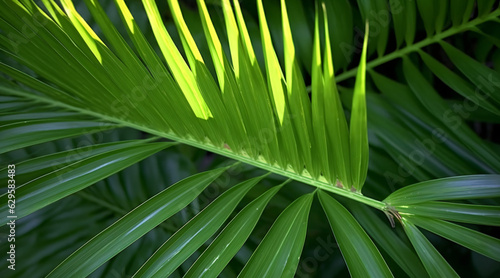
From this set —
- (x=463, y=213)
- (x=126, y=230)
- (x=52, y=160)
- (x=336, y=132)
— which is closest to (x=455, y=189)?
(x=463, y=213)

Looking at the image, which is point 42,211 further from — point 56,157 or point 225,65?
point 225,65

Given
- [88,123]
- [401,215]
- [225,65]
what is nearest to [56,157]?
[88,123]

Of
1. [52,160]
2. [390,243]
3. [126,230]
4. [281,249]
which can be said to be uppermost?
[52,160]

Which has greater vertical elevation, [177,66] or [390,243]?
[177,66]

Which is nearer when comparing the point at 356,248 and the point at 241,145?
the point at 356,248

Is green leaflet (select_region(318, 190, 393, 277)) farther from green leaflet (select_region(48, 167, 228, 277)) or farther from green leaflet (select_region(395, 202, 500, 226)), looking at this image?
green leaflet (select_region(48, 167, 228, 277))

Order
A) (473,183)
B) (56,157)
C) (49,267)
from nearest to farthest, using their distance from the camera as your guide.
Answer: (473,183)
(56,157)
(49,267)

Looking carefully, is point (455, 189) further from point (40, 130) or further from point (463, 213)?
point (40, 130)
